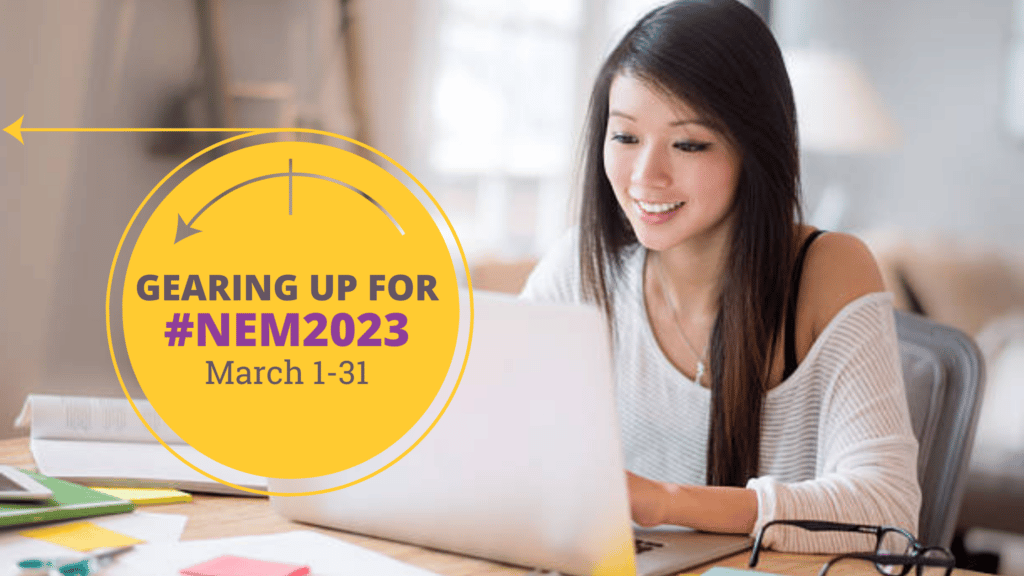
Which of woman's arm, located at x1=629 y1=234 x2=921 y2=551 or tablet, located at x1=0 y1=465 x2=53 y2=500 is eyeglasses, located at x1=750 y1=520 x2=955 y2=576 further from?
tablet, located at x1=0 y1=465 x2=53 y2=500

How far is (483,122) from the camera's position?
3496 mm

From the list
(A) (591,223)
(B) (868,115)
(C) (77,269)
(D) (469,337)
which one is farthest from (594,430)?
(B) (868,115)

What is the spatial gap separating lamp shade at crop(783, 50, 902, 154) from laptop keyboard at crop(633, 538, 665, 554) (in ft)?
10.3

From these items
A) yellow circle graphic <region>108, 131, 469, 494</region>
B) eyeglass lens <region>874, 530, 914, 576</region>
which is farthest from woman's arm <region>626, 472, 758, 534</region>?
yellow circle graphic <region>108, 131, 469, 494</region>

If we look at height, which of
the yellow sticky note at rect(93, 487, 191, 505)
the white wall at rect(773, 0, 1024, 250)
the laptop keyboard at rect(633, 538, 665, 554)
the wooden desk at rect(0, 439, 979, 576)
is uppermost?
the white wall at rect(773, 0, 1024, 250)

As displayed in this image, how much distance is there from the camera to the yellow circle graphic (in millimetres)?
1176

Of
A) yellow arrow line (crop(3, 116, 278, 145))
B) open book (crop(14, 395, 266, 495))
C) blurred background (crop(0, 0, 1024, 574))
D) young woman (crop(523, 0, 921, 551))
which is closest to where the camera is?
open book (crop(14, 395, 266, 495))

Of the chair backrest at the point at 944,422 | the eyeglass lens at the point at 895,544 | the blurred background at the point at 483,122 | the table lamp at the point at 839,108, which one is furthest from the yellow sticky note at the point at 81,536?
the table lamp at the point at 839,108

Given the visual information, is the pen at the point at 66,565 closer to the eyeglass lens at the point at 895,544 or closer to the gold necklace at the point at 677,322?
the eyeglass lens at the point at 895,544

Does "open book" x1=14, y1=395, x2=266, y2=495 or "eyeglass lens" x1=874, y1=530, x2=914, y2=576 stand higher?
"open book" x1=14, y1=395, x2=266, y2=495

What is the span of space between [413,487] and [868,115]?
326 cm

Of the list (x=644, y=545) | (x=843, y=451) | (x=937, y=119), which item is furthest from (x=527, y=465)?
(x=937, y=119)

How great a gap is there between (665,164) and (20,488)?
2.58ft

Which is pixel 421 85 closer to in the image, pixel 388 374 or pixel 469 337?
pixel 388 374
